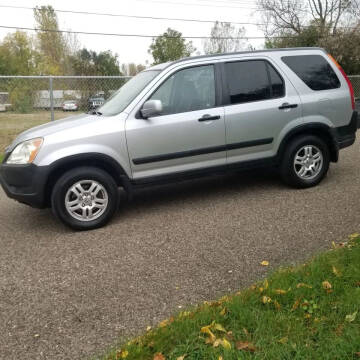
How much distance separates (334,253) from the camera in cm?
363

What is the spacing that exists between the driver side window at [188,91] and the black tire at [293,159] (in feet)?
4.22

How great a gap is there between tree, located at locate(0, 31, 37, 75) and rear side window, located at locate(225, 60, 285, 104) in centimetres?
3854

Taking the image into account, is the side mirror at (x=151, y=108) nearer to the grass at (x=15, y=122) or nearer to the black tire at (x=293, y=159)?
the black tire at (x=293, y=159)

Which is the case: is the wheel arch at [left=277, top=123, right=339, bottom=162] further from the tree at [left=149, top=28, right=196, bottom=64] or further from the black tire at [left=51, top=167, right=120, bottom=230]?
the tree at [left=149, top=28, right=196, bottom=64]

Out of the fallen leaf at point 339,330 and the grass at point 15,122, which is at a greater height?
the grass at point 15,122

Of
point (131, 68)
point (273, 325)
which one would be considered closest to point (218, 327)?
point (273, 325)

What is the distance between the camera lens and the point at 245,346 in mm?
2490

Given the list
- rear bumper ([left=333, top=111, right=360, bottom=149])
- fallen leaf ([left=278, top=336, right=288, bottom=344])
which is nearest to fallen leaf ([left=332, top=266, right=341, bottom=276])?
fallen leaf ([left=278, top=336, right=288, bottom=344])

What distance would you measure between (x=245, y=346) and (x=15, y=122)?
9.35m

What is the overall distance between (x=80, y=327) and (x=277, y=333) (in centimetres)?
130

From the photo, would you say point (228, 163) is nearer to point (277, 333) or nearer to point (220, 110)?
point (220, 110)

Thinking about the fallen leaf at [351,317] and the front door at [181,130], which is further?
the front door at [181,130]

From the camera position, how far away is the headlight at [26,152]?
4629mm

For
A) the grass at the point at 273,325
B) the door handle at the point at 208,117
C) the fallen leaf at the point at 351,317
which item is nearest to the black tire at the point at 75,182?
the door handle at the point at 208,117
